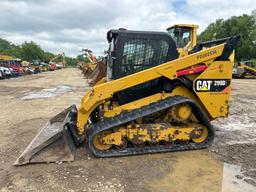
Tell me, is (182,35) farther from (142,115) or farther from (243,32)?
(243,32)

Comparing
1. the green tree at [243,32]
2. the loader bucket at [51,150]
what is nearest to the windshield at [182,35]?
the loader bucket at [51,150]

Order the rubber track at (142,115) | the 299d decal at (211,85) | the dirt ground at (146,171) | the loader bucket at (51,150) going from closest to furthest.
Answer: the dirt ground at (146,171)
the loader bucket at (51,150)
the rubber track at (142,115)
the 299d decal at (211,85)

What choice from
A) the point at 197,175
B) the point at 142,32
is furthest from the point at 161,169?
the point at 142,32

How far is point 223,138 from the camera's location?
20.2ft

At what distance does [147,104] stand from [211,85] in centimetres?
129

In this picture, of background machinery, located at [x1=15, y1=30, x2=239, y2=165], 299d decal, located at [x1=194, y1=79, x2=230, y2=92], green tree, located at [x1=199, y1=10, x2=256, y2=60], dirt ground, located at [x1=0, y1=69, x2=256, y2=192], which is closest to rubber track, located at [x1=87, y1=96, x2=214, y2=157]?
background machinery, located at [x1=15, y1=30, x2=239, y2=165]

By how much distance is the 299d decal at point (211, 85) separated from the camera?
5367 mm

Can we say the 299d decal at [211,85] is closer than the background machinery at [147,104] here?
No

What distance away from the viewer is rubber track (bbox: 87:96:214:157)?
4.91 metres

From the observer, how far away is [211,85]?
17.7ft

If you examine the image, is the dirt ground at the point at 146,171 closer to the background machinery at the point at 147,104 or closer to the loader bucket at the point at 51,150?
the loader bucket at the point at 51,150

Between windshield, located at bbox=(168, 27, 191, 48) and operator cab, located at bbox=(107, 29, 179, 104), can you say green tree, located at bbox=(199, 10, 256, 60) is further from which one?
operator cab, located at bbox=(107, 29, 179, 104)

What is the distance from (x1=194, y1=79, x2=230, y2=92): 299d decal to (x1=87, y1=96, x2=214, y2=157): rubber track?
0.38 m

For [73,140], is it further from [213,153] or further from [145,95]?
[213,153]
